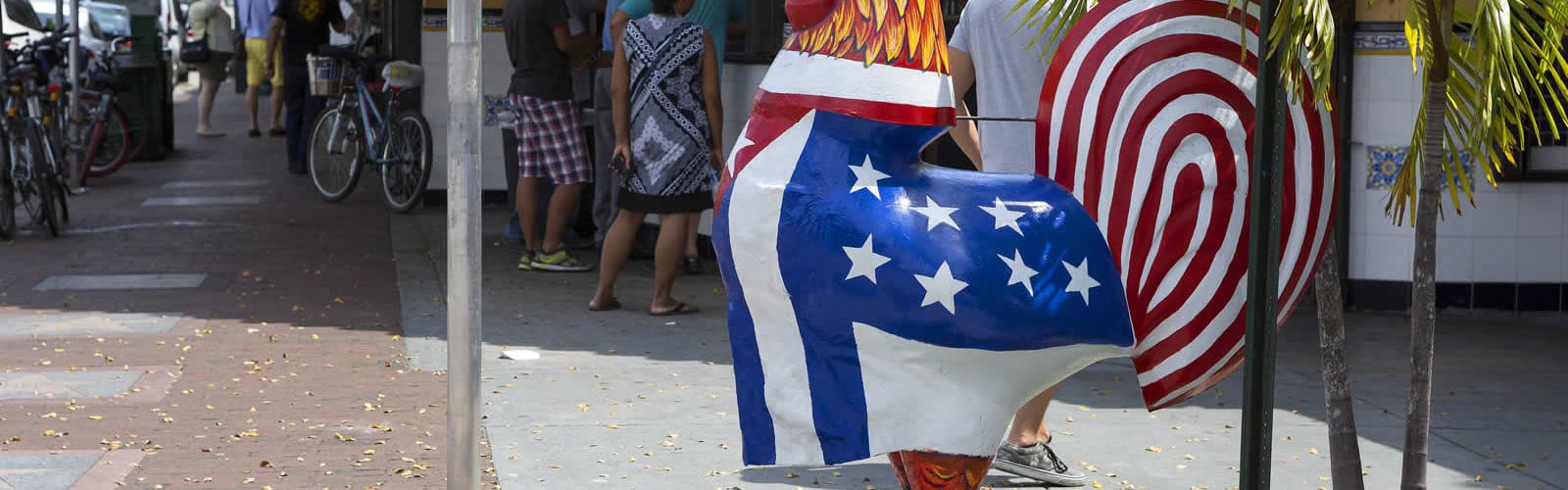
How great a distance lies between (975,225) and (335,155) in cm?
1146

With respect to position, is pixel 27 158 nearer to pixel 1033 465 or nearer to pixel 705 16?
pixel 705 16

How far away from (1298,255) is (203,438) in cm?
397

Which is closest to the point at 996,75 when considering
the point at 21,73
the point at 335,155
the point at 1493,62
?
the point at 1493,62

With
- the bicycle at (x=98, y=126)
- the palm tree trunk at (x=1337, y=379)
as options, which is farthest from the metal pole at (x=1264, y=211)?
the bicycle at (x=98, y=126)

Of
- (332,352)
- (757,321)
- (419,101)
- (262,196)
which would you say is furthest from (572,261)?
(757,321)

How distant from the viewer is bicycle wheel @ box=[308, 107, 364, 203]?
549 inches

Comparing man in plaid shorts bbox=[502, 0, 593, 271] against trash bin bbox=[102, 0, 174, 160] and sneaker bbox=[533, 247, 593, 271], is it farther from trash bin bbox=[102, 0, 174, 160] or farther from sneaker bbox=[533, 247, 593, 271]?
trash bin bbox=[102, 0, 174, 160]

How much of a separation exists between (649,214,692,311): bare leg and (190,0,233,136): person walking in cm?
1319

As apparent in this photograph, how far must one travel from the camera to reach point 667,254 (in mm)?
8438

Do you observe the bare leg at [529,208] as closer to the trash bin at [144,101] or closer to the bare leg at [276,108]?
the trash bin at [144,101]

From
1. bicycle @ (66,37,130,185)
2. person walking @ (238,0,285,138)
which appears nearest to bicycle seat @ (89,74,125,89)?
bicycle @ (66,37,130,185)

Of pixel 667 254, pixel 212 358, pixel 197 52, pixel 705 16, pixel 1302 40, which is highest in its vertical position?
pixel 705 16

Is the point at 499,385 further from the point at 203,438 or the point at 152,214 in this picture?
the point at 152,214

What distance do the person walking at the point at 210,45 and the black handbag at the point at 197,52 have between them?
0.16ft
